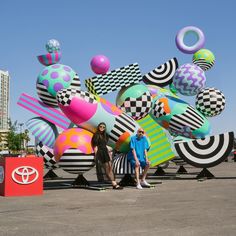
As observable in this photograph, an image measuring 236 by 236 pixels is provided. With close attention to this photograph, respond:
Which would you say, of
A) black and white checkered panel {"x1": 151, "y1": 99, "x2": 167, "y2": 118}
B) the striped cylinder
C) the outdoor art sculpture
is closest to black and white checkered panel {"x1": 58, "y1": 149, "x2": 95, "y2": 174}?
the outdoor art sculpture

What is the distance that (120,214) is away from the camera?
199 inches

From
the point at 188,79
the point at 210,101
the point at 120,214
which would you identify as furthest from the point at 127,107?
the point at 120,214

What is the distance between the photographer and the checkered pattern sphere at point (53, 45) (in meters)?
12.1

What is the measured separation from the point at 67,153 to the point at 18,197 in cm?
147

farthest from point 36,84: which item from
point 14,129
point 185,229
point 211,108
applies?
point 14,129

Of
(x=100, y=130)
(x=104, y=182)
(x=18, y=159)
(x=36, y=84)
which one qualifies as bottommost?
(x=104, y=182)

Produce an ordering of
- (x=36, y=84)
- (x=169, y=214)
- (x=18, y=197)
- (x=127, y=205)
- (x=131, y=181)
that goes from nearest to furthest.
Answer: (x=169, y=214) → (x=127, y=205) → (x=18, y=197) → (x=131, y=181) → (x=36, y=84)

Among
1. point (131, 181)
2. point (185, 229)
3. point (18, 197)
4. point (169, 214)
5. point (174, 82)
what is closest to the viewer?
point (185, 229)

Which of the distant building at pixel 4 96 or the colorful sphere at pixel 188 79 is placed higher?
the distant building at pixel 4 96

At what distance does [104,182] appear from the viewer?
10453 mm

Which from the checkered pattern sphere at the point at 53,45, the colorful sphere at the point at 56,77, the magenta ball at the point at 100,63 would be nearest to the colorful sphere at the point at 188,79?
the magenta ball at the point at 100,63

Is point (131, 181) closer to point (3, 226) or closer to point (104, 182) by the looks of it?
point (104, 182)

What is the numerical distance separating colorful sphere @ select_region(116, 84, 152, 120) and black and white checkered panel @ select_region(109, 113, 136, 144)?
1.04 meters

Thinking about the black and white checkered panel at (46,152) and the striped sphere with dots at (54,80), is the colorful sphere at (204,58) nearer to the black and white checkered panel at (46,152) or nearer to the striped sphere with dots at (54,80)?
the striped sphere with dots at (54,80)
